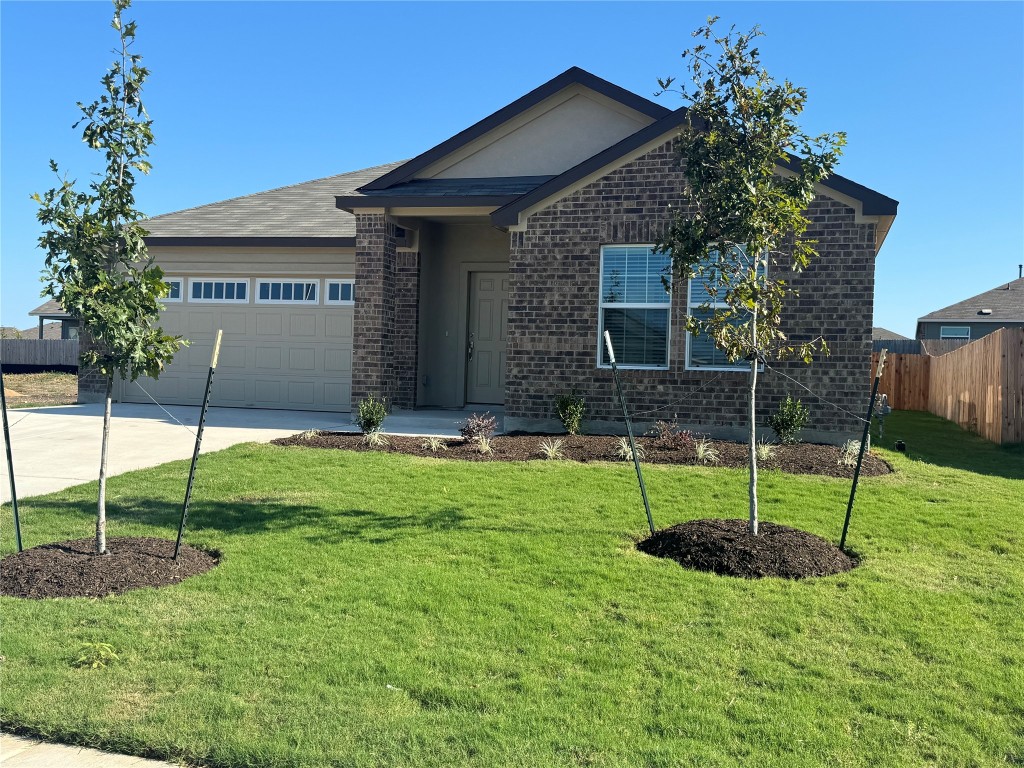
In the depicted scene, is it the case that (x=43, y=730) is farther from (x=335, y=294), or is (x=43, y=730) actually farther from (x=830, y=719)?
(x=335, y=294)

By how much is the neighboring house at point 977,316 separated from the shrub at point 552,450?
30.4 m

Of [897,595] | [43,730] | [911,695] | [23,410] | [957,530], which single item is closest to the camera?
[43,730]

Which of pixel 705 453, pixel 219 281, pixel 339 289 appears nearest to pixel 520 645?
pixel 705 453

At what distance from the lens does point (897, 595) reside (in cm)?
559

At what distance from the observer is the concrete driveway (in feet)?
31.0

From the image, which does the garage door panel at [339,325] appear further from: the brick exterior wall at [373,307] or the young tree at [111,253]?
the young tree at [111,253]

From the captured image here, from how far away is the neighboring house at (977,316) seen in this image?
35844mm

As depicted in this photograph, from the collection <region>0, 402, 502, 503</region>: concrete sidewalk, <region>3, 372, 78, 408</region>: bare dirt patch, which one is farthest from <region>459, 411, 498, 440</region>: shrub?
<region>3, 372, 78, 408</region>: bare dirt patch

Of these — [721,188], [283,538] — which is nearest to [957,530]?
[721,188]

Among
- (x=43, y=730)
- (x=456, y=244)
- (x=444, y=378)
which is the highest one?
(x=456, y=244)

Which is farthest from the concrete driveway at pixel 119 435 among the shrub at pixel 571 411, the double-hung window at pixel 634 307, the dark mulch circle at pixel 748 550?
the dark mulch circle at pixel 748 550

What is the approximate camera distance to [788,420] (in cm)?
1130

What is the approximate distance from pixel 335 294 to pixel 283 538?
32.8ft

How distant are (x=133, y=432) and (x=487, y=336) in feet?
20.7
